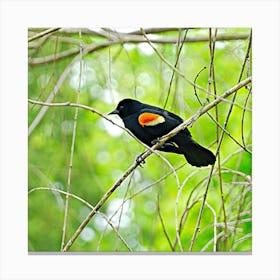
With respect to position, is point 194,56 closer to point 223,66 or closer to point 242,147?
point 223,66

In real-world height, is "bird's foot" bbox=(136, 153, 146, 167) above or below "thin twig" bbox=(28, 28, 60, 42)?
below

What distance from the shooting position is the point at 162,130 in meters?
3.21

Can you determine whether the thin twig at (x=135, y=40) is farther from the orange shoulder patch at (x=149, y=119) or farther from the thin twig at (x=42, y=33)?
the orange shoulder patch at (x=149, y=119)

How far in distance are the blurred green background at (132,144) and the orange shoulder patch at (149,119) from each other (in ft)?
0.31

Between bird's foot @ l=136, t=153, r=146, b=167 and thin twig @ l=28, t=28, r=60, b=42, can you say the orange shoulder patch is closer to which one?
bird's foot @ l=136, t=153, r=146, b=167

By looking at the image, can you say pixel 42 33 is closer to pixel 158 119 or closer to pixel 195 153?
pixel 158 119

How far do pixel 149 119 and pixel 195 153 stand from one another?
1.00 feet

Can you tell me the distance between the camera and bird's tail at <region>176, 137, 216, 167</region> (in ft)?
10.5

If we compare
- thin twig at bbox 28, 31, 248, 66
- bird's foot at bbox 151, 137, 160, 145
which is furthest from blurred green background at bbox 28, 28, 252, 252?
bird's foot at bbox 151, 137, 160, 145

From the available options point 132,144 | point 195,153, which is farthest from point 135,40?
point 195,153

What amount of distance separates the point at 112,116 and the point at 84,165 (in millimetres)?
324

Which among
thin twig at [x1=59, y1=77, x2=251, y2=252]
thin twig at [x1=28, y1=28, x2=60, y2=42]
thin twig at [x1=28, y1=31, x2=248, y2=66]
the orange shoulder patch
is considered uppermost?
thin twig at [x1=28, y1=28, x2=60, y2=42]

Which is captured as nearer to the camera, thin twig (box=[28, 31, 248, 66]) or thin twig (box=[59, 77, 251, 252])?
thin twig (box=[59, 77, 251, 252])
